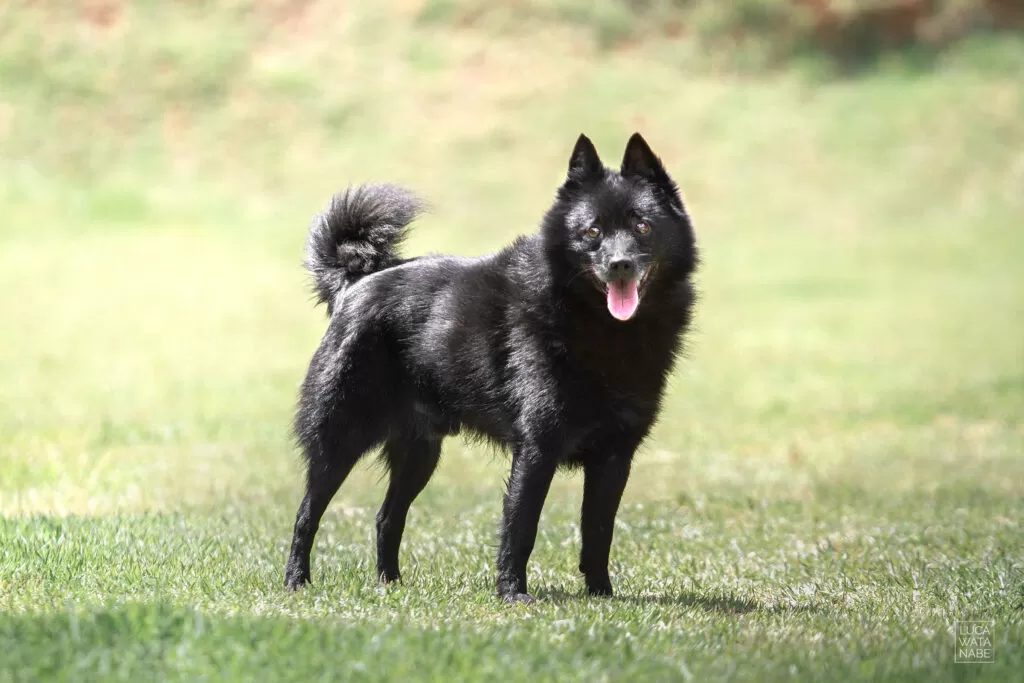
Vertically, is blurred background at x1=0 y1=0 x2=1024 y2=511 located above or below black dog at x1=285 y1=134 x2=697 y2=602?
above

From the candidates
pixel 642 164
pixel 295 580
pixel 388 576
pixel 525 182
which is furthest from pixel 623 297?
pixel 525 182

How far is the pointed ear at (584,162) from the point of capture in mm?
6227

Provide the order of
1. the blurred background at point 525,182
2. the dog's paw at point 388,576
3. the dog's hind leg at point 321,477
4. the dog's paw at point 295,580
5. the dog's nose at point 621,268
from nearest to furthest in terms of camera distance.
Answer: the dog's nose at point 621,268 < the dog's paw at point 295,580 < the dog's hind leg at point 321,477 < the dog's paw at point 388,576 < the blurred background at point 525,182

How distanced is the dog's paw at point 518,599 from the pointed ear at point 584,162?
1919mm

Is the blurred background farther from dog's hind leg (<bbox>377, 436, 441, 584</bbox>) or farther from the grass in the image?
dog's hind leg (<bbox>377, 436, 441, 584</bbox>)

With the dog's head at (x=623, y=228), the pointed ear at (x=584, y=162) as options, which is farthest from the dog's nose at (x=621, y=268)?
the pointed ear at (x=584, y=162)

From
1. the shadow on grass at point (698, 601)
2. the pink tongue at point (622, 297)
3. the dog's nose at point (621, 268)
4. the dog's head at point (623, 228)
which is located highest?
the dog's head at point (623, 228)

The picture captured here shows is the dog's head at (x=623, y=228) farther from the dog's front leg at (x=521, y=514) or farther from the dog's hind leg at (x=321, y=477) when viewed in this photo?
the dog's hind leg at (x=321, y=477)

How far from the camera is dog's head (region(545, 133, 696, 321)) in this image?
5988 mm

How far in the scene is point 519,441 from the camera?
6.10 metres

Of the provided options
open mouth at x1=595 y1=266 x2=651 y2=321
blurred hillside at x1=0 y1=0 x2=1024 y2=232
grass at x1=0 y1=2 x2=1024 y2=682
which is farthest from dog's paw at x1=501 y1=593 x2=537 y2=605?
blurred hillside at x1=0 y1=0 x2=1024 y2=232

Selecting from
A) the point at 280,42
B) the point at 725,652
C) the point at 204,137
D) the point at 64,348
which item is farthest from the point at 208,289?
the point at 725,652

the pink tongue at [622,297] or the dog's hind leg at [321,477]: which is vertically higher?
the pink tongue at [622,297]

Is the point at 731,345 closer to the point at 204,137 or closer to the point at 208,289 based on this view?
the point at 208,289
